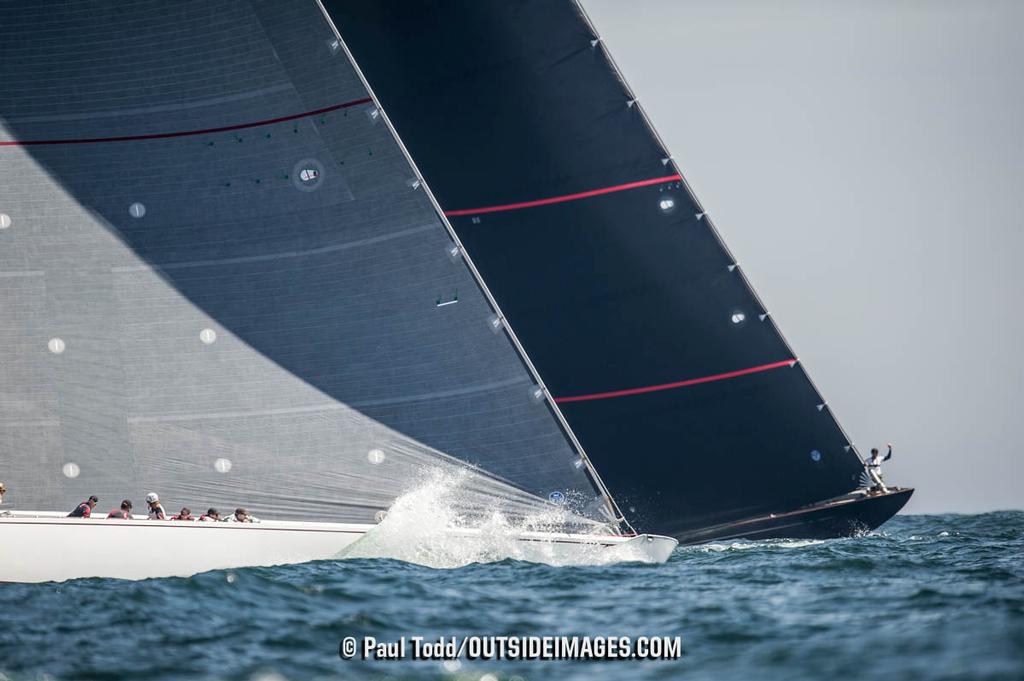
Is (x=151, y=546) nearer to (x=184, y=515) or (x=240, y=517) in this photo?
(x=184, y=515)

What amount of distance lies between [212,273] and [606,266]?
6832 mm

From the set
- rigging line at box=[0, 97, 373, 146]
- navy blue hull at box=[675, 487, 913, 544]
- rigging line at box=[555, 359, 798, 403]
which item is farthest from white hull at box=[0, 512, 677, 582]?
navy blue hull at box=[675, 487, 913, 544]

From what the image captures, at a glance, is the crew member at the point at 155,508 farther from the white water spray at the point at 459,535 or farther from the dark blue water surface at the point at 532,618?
the white water spray at the point at 459,535

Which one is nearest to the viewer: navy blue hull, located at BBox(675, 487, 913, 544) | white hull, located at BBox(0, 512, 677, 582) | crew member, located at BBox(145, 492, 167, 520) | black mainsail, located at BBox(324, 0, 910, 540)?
white hull, located at BBox(0, 512, 677, 582)

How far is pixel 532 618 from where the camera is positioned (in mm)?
9758

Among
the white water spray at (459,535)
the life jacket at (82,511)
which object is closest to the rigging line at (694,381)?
the white water spray at (459,535)

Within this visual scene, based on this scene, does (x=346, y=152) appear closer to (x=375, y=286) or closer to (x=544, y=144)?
(x=375, y=286)

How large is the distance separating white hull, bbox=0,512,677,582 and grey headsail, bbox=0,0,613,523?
0.74 meters

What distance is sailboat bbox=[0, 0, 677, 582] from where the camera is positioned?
42.8 ft

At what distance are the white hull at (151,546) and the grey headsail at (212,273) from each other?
738mm

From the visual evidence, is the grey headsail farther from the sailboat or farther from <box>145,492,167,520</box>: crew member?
<box>145,492,167,520</box>: crew member

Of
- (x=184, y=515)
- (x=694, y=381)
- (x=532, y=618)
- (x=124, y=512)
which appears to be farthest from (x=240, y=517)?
(x=694, y=381)

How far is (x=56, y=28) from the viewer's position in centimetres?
1322

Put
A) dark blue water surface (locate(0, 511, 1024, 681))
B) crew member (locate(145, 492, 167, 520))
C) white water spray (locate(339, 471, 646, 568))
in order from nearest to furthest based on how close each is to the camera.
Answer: dark blue water surface (locate(0, 511, 1024, 681))
white water spray (locate(339, 471, 646, 568))
crew member (locate(145, 492, 167, 520))
